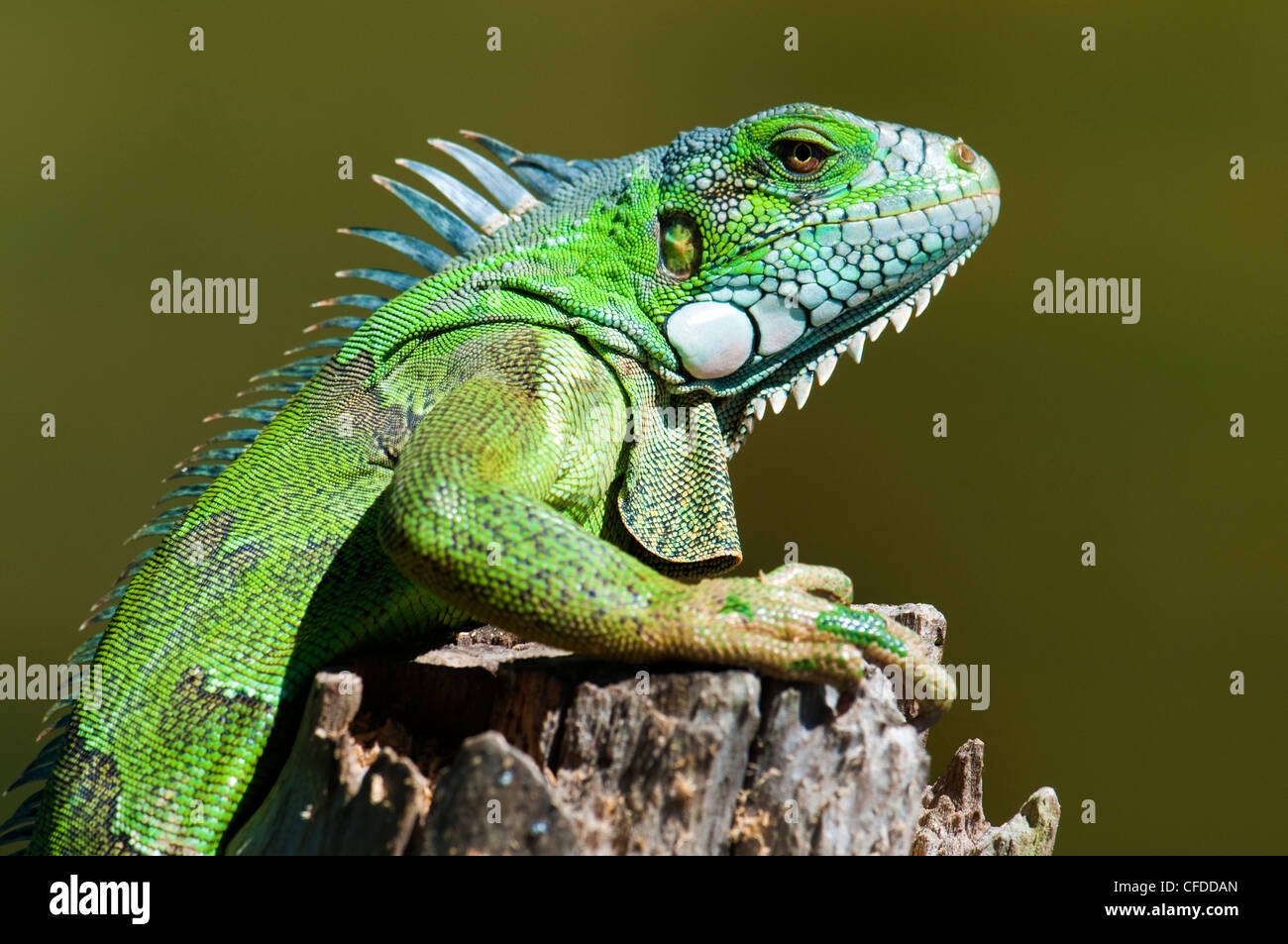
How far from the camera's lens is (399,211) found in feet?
20.9

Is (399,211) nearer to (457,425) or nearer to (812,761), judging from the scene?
(457,425)

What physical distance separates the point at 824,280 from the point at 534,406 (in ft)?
3.09

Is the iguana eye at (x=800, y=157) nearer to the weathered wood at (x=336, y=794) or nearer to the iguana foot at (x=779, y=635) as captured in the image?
the iguana foot at (x=779, y=635)

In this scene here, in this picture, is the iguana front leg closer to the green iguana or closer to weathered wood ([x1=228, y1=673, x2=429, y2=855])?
the green iguana

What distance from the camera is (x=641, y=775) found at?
236cm

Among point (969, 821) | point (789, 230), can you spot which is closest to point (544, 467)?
point (789, 230)

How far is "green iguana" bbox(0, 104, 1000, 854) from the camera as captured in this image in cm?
240

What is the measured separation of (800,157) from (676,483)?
0.99m

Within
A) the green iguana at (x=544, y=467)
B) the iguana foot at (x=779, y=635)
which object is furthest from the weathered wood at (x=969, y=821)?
the iguana foot at (x=779, y=635)

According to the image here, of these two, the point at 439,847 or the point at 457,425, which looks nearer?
the point at 439,847

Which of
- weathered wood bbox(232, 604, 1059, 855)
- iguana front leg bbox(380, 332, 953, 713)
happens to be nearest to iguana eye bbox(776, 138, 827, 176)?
iguana front leg bbox(380, 332, 953, 713)

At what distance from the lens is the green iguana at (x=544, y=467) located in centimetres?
240

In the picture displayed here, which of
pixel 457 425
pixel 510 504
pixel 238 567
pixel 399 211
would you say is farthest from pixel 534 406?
pixel 399 211

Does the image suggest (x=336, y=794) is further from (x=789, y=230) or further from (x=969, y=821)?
(x=969, y=821)
